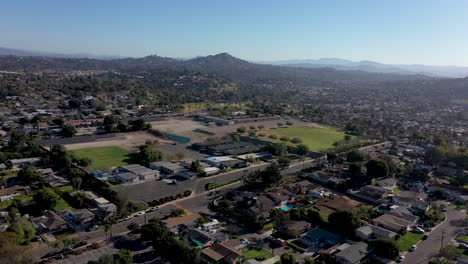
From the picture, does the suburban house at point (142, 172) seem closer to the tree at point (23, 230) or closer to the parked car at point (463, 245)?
the tree at point (23, 230)

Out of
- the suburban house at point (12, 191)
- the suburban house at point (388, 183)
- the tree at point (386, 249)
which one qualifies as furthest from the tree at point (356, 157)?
the suburban house at point (12, 191)

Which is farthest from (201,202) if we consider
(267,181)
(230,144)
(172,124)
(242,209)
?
(172,124)

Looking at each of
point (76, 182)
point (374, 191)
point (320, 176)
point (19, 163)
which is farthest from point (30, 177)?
point (374, 191)

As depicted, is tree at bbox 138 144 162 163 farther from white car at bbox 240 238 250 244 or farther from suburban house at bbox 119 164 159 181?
white car at bbox 240 238 250 244

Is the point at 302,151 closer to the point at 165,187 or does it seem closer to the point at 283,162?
the point at 283,162

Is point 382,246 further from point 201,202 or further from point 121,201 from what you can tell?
point 121,201
